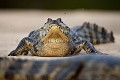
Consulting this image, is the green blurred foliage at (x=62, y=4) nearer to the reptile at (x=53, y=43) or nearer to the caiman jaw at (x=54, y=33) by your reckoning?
the reptile at (x=53, y=43)

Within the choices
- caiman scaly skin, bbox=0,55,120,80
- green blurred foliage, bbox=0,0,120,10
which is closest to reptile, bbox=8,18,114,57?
caiman scaly skin, bbox=0,55,120,80

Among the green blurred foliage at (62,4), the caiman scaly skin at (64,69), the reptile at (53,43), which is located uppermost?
the green blurred foliage at (62,4)

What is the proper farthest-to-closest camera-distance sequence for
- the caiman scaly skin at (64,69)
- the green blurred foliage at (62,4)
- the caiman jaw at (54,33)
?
the green blurred foliage at (62,4)
the caiman jaw at (54,33)
the caiman scaly skin at (64,69)

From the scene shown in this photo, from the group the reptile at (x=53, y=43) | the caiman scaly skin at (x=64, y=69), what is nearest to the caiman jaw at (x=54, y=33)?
the reptile at (x=53, y=43)

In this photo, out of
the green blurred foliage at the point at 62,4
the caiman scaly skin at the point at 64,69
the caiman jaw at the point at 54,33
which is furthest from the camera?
the green blurred foliage at the point at 62,4

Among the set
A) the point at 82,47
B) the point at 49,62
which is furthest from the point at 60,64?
the point at 82,47

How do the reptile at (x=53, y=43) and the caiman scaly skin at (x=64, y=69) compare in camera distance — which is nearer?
the caiman scaly skin at (x=64, y=69)

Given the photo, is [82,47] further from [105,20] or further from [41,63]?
[105,20]

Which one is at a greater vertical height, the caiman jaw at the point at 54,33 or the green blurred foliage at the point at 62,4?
the green blurred foliage at the point at 62,4
